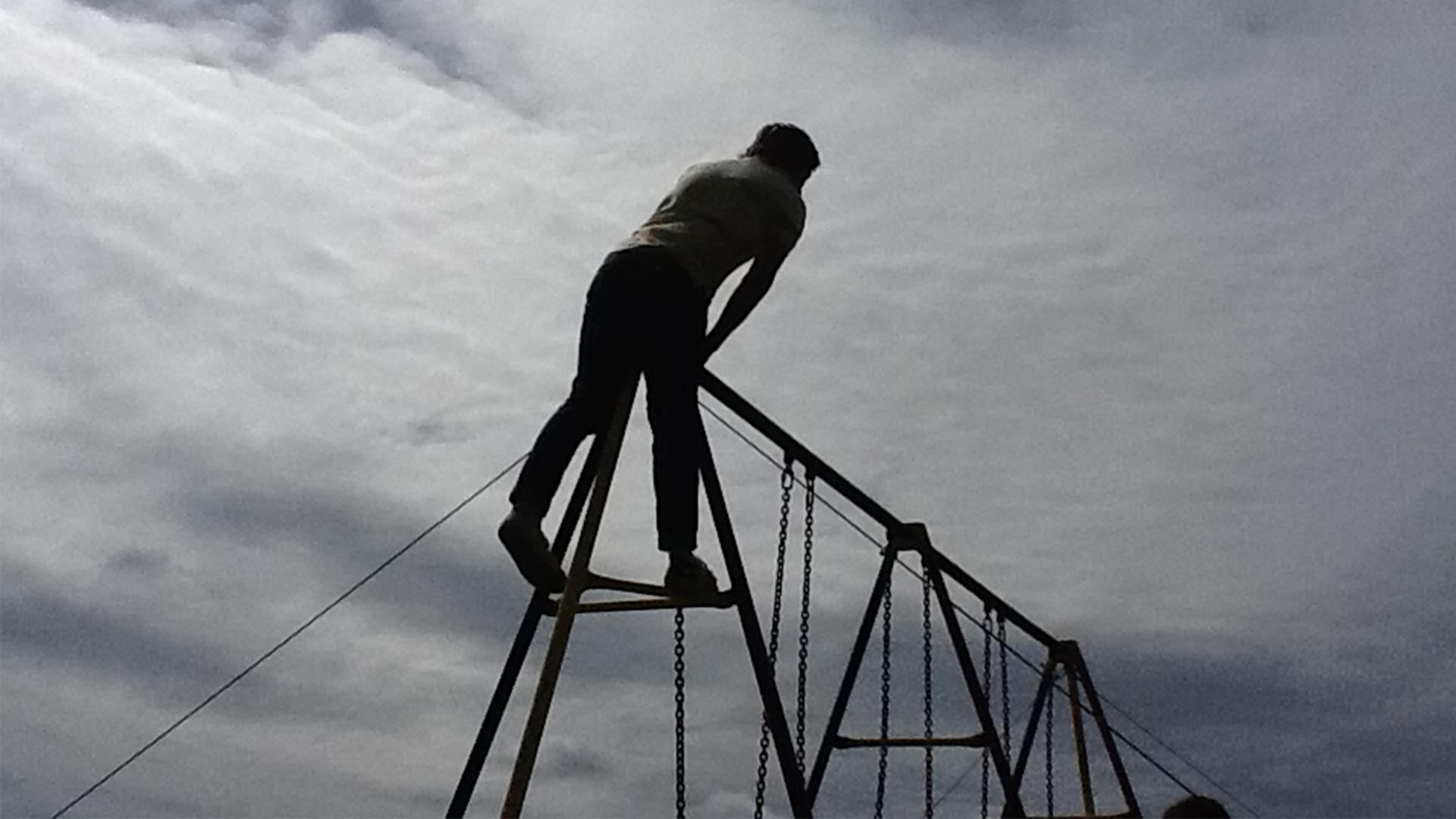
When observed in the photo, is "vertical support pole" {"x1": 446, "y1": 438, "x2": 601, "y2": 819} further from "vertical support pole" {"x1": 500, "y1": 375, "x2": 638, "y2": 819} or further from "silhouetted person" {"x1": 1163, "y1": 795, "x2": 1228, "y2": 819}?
"silhouetted person" {"x1": 1163, "y1": 795, "x2": 1228, "y2": 819}

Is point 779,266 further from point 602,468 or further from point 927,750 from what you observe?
point 927,750

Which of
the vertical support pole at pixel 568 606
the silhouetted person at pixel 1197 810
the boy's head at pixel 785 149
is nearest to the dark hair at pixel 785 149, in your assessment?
the boy's head at pixel 785 149

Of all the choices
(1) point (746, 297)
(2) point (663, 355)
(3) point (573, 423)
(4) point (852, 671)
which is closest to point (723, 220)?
(1) point (746, 297)

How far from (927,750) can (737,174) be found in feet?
18.7

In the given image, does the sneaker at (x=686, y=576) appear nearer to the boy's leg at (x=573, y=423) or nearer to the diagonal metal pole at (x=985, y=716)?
the boy's leg at (x=573, y=423)

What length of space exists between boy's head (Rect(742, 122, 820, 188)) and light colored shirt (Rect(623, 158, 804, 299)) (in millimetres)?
158

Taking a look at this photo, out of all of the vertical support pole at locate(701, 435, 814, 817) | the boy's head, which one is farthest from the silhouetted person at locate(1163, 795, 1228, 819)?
the boy's head

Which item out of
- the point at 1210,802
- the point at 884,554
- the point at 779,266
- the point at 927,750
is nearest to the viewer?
the point at 1210,802

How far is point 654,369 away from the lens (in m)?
6.29

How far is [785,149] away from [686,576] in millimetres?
1970

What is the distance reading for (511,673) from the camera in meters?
6.57

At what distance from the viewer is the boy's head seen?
22.8 ft

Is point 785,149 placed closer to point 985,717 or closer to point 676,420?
point 676,420

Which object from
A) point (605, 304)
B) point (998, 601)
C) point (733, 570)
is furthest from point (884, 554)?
point (605, 304)
